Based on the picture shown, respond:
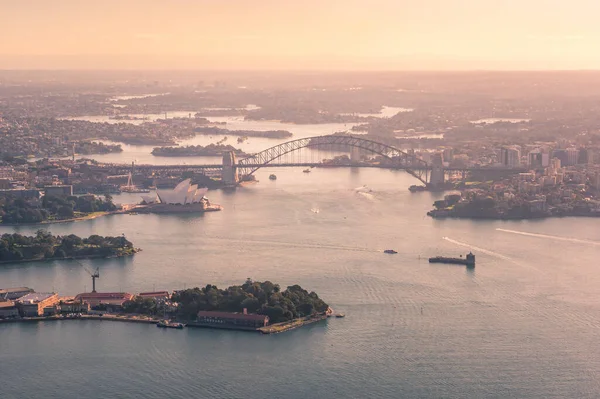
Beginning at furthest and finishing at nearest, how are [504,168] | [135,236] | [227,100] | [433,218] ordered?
[227,100] < [504,168] < [433,218] < [135,236]

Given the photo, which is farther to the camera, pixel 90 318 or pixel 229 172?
pixel 229 172

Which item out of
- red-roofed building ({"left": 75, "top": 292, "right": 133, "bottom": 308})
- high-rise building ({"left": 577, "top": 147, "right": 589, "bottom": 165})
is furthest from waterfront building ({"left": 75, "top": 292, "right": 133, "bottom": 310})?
high-rise building ({"left": 577, "top": 147, "right": 589, "bottom": 165})

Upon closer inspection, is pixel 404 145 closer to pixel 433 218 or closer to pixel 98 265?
pixel 433 218

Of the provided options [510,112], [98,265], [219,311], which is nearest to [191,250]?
[98,265]

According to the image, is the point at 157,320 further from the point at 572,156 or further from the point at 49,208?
the point at 572,156

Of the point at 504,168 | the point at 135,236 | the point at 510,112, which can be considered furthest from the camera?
the point at 510,112

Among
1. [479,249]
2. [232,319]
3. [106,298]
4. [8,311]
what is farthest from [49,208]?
[232,319]
